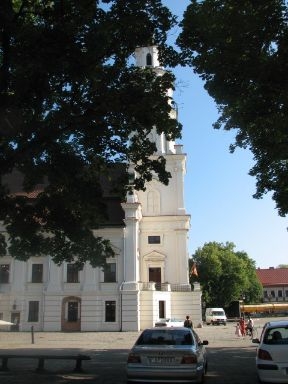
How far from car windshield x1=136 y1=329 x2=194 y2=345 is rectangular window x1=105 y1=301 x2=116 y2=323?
113 feet

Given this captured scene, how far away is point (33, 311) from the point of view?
1833 inches

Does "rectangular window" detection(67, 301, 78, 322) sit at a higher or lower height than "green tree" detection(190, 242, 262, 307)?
lower

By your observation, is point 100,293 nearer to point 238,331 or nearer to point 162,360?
point 238,331

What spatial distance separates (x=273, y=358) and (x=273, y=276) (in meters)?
125

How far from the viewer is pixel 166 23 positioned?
1386 centimetres

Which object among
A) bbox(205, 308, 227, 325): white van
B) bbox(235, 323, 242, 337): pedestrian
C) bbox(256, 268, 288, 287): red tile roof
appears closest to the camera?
bbox(235, 323, 242, 337): pedestrian

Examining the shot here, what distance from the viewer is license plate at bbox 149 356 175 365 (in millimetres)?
11086

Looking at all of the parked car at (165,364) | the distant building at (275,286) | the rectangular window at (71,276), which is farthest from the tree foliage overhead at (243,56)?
the distant building at (275,286)

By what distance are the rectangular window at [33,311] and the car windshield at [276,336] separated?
3752 centimetres

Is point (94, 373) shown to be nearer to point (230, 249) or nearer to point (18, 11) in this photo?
point (18, 11)

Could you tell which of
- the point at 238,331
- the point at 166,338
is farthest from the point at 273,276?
the point at 166,338

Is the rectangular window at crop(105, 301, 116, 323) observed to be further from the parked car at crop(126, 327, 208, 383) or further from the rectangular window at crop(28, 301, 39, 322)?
the parked car at crop(126, 327, 208, 383)

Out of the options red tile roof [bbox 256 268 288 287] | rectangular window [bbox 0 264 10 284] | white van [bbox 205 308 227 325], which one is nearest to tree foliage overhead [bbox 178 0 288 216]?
rectangular window [bbox 0 264 10 284]

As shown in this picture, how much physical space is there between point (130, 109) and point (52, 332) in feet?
114
